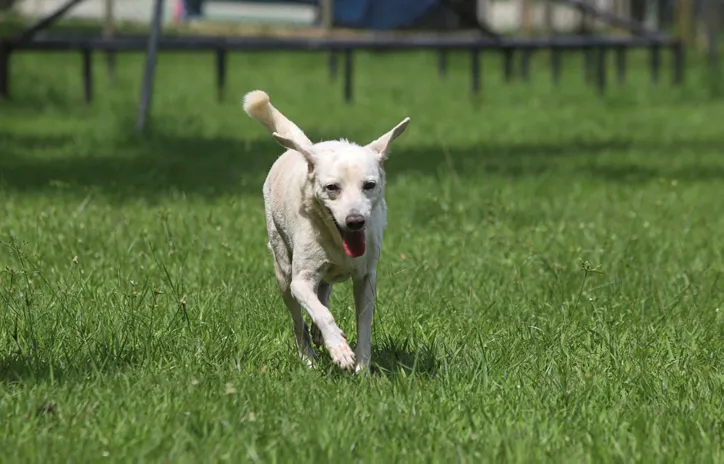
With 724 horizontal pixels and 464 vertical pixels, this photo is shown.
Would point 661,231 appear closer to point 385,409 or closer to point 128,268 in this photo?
point 128,268

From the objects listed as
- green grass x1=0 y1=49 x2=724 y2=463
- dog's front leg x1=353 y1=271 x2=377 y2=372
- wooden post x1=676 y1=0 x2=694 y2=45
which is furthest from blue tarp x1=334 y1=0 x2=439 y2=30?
dog's front leg x1=353 y1=271 x2=377 y2=372

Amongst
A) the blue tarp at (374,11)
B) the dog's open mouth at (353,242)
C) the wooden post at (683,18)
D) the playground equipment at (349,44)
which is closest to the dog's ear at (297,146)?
the dog's open mouth at (353,242)

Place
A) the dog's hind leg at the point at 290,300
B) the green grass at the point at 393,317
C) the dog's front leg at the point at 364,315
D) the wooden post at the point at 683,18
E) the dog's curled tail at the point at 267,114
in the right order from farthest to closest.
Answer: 1. the wooden post at the point at 683,18
2. the dog's curled tail at the point at 267,114
3. the dog's hind leg at the point at 290,300
4. the dog's front leg at the point at 364,315
5. the green grass at the point at 393,317

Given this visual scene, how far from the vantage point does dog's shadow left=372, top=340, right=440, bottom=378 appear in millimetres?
4758

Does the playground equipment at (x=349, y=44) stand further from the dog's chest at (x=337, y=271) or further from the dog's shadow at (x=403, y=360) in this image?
the dog's chest at (x=337, y=271)

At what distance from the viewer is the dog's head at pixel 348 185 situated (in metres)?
4.46

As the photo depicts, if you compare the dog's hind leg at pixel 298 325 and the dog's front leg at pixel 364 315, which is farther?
the dog's hind leg at pixel 298 325

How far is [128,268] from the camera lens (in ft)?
21.3

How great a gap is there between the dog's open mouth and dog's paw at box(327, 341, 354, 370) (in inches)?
12.8

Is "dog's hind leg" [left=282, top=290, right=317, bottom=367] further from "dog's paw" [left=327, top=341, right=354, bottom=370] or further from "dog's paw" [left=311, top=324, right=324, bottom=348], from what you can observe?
"dog's paw" [left=327, top=341, right=354, bottom=370]

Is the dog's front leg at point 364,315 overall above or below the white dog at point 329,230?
below

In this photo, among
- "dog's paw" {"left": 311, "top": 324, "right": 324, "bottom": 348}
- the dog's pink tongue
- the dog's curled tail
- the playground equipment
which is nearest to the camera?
the dog's pink tongue

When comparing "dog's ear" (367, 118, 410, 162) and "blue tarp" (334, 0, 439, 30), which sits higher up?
"dog's ear" (367, 118, 410, 162)

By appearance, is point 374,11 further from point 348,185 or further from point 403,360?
point 348,185
